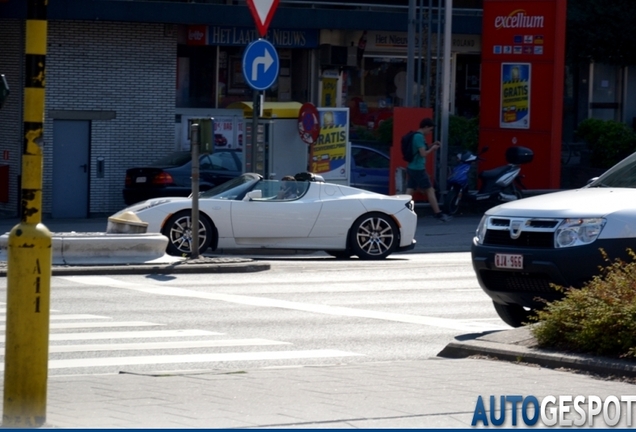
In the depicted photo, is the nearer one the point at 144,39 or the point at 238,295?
the point at 238,295

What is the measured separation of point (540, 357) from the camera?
888 centimetres

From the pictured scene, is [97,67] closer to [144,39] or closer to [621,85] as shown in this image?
[144,39]

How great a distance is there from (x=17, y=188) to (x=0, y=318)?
14.8 meters

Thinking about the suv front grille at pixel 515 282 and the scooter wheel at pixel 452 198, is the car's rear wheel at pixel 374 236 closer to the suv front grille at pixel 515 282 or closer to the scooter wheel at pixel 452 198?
the scooter wheel at pixel 452 198

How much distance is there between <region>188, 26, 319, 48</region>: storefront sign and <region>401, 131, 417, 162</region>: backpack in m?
6.12

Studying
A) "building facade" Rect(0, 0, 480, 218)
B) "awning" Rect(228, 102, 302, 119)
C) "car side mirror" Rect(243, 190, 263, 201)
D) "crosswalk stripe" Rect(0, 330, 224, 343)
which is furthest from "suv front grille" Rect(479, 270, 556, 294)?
"building facade" Rect(0, 0, 480, 218)

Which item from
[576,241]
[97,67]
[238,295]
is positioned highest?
[97,67]

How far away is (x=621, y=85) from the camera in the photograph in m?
36.3

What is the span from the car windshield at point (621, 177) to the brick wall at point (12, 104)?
1737 centimetres

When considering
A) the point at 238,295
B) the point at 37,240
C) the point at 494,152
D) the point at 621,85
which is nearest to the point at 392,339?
the point at 238,295

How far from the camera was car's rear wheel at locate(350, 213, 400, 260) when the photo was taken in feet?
61.7

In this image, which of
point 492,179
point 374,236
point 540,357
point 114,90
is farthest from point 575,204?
point 114,90

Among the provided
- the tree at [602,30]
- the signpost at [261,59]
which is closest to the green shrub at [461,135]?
the tree at [602,30]

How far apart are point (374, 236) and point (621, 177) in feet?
26.7
